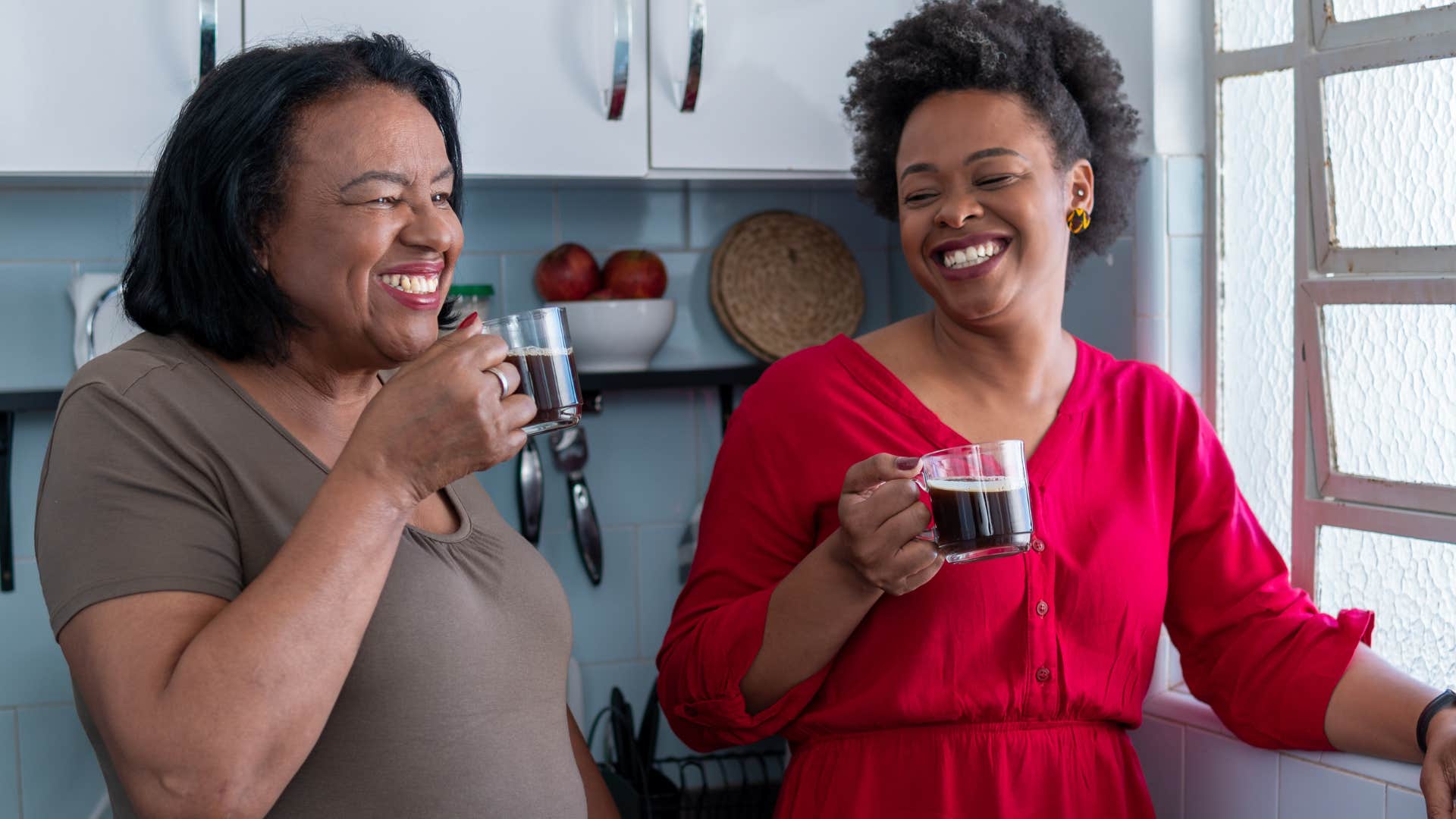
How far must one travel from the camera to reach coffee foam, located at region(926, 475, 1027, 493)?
43.5 inches

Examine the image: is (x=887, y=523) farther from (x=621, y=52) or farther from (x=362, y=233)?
(x=621, y=52)

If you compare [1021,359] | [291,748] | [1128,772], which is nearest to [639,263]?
[1021,359]

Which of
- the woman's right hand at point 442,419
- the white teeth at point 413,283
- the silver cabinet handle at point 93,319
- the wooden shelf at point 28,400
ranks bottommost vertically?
the woman's right hand at point 442,419

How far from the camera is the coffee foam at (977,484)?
1.11 metres

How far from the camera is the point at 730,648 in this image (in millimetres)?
1303

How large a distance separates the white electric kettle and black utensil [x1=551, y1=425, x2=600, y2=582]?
65cm

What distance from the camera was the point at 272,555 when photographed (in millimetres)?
940

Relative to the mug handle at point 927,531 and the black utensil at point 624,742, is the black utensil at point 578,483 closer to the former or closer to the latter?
the black utensil at point 624,742

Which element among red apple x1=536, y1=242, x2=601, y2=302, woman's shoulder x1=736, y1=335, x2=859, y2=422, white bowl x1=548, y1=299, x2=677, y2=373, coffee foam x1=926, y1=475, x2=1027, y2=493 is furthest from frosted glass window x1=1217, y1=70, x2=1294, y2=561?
red apple x1=536, y1=242, x2=601, y2=302

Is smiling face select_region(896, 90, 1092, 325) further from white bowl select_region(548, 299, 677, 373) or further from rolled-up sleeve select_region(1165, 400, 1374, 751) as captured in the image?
white bowl select_region(548, 299, 677, 373)

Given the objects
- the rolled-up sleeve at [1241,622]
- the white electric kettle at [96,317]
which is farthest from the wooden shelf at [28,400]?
the rolled-up sleeve at [1241,622]

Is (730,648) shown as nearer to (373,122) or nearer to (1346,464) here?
(373,122)

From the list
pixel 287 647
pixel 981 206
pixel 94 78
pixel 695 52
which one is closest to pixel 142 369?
pixel 287 647

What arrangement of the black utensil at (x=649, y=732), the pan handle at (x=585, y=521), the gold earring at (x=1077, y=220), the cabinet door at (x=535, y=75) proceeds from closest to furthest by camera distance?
the gold earring at (x=1077, y=220)
the cabinet door at (x=535, y=75)
the black utensil at (x=649, y=732)
the pan handle at (x=585, y=521)
